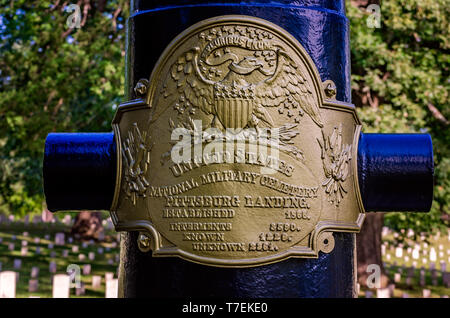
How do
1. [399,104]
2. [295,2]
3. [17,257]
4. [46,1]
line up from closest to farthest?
[295,2]
[399,104]
[46,1]
[17,257]

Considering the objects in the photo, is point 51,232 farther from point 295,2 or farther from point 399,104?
point 295,2

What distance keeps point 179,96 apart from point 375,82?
403 inches

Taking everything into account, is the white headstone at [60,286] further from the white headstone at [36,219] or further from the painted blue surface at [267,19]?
the white headstone at [36,219]

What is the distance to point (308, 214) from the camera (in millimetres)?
3807

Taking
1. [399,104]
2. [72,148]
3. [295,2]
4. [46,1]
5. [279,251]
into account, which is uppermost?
[46,1]

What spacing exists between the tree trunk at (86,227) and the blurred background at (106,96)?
65.2 inches

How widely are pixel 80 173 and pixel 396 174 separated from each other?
190 cm

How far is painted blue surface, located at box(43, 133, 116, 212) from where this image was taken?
405cm

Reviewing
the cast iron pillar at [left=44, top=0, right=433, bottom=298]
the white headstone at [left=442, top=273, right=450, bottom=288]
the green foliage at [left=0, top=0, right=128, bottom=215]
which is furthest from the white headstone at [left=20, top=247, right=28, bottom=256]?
the cast iron pillar at [left=44, top=0, right=433, bottom=298]

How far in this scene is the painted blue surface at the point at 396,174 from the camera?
158 inches

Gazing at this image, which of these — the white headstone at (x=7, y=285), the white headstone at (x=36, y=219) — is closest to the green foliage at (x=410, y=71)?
the white headstone at (x=7, y=285)

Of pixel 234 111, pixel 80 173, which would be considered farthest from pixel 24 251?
pixel 234 111

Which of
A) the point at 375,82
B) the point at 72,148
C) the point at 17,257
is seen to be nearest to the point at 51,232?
the point at 17,257

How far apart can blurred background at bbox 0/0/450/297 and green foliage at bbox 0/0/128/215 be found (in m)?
0.03
